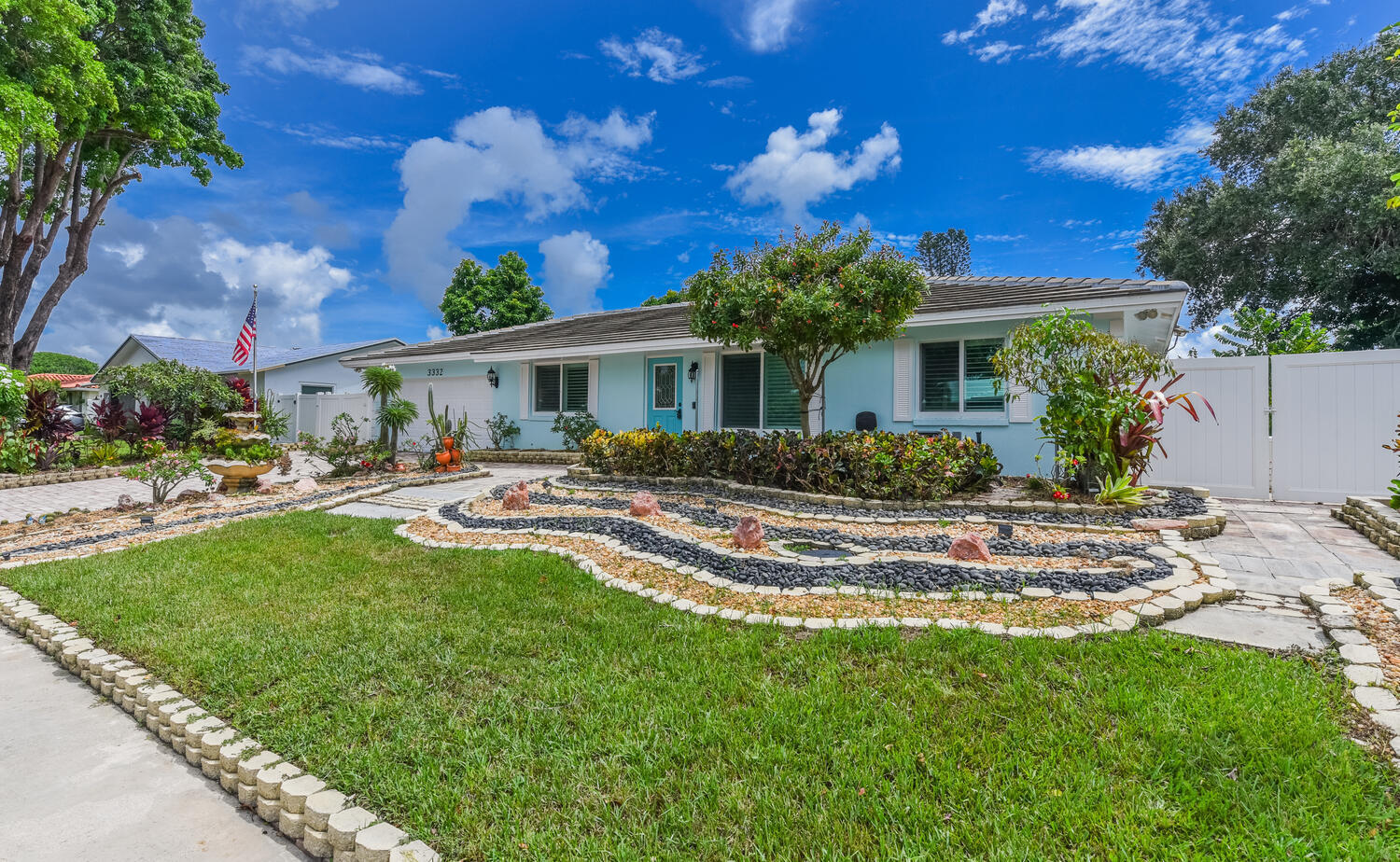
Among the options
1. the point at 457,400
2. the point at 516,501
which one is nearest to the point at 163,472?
the point at 516,501

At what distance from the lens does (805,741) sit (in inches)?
83.8

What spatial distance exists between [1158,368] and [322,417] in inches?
801

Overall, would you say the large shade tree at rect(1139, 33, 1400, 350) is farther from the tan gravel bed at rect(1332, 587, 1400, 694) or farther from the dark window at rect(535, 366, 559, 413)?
the dark window at rect(535, 366, 559, 413)

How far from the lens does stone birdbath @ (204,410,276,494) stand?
894 cm

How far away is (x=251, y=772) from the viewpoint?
2139 millimetres

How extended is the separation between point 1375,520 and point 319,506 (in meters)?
11.0

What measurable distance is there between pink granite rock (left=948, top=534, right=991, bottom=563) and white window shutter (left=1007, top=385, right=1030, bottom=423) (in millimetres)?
4832

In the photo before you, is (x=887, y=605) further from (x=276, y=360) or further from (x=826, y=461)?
(x=276, y=360)

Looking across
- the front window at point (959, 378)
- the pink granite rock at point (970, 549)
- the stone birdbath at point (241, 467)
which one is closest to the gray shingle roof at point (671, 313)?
the front window at point (959, 378)

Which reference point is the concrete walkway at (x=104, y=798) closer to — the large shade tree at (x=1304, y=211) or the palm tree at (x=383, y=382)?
the palm tree at (x=383, y=382)

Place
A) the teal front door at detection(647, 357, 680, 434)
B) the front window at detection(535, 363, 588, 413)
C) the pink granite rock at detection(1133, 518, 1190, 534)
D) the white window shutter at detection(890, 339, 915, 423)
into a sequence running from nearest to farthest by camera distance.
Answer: the pink granite rock at detection(1133, 518, 1190, 534) < the white window shutter at detection(890, 339, 915, 423) < the teal front door at detection(647, 357, 680, 434) < the front window at detection(535, 363, 588, 413)

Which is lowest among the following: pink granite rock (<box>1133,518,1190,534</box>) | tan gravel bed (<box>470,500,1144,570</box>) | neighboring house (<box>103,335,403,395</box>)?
tan gravel bed (<box>470,500,1144,570</box>)

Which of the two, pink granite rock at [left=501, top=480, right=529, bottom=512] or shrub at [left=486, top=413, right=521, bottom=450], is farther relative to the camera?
shrub at [left=486, top=413, right=521, bottom=450]

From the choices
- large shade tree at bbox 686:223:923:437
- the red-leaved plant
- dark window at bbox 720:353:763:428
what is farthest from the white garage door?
the red-leaved plant
